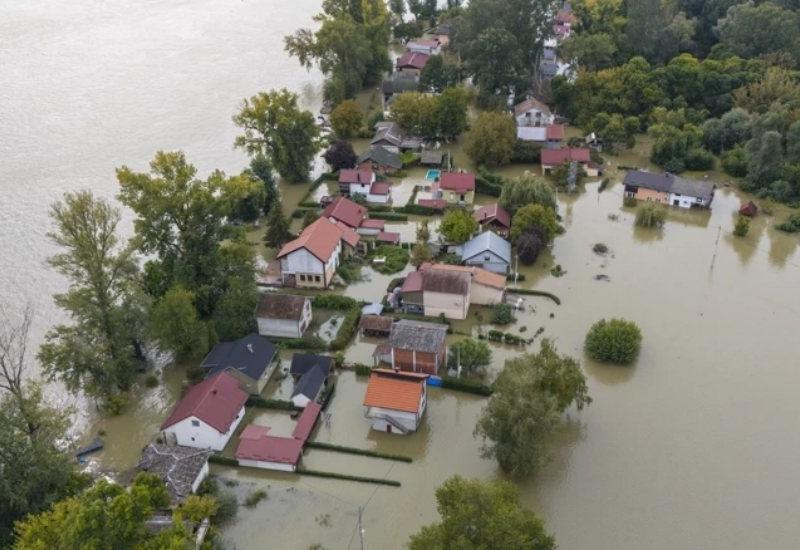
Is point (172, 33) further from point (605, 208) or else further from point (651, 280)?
point (651, 280)

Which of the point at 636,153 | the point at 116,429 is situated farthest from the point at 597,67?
the point at 116,429

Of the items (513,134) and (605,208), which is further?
(513,134)

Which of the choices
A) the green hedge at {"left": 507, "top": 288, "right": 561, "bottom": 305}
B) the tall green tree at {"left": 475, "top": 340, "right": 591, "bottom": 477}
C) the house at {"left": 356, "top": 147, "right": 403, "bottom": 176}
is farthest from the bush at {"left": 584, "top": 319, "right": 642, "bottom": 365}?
the house at {"left": 356, "top": 147, "right": 403, "bottom": 176}

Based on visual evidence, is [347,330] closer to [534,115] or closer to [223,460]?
[223,460]

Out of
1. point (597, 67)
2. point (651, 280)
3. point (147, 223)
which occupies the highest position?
point (597, 67)

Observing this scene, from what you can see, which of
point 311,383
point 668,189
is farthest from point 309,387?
point 668,189

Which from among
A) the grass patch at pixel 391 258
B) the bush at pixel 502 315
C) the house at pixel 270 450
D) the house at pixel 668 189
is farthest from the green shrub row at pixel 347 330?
the house at pixel 668 189
